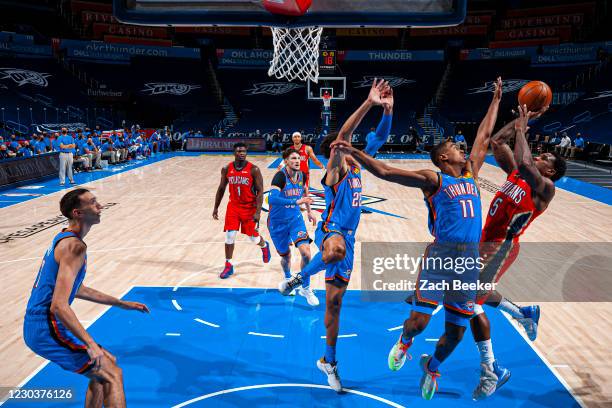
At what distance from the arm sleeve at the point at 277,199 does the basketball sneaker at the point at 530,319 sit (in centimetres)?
280

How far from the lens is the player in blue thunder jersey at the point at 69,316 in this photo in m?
2.96

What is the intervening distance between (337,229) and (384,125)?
98 cm

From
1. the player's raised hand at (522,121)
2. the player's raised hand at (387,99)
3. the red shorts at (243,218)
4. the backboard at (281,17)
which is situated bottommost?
the red shorts at (243,218)

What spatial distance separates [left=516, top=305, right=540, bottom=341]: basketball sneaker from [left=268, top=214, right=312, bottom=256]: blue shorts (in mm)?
2505

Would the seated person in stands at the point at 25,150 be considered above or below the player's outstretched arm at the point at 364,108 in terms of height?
below

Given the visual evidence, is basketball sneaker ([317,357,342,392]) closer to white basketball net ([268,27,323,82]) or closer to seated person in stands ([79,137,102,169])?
white basketball net ([268,27,323,82])

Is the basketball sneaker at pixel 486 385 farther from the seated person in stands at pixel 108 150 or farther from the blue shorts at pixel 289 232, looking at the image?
the seated person in stands at pixel 108 150

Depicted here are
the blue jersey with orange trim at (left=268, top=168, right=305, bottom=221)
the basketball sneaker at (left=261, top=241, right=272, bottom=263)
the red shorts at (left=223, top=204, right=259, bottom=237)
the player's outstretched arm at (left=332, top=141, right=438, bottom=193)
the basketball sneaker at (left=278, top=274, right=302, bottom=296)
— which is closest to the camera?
the player's outstretched arm at (left=332, top=141, right=438, bottom=193)

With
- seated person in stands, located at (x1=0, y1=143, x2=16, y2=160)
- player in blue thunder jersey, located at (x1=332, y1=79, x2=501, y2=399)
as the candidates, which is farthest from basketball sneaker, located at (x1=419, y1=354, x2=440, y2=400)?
seated person in stands, located at (x1=0, y1=143, x2=16, y2=160)

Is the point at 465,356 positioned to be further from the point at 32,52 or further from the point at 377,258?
the point at 32,52

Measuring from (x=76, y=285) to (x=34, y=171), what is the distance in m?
14.4

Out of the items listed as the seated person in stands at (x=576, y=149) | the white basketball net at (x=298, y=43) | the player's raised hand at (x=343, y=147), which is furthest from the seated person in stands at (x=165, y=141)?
the player's raised hand at (x=343, y=147)

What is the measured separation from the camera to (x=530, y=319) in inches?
189

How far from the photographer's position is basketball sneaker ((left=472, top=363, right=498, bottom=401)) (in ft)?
13.1
